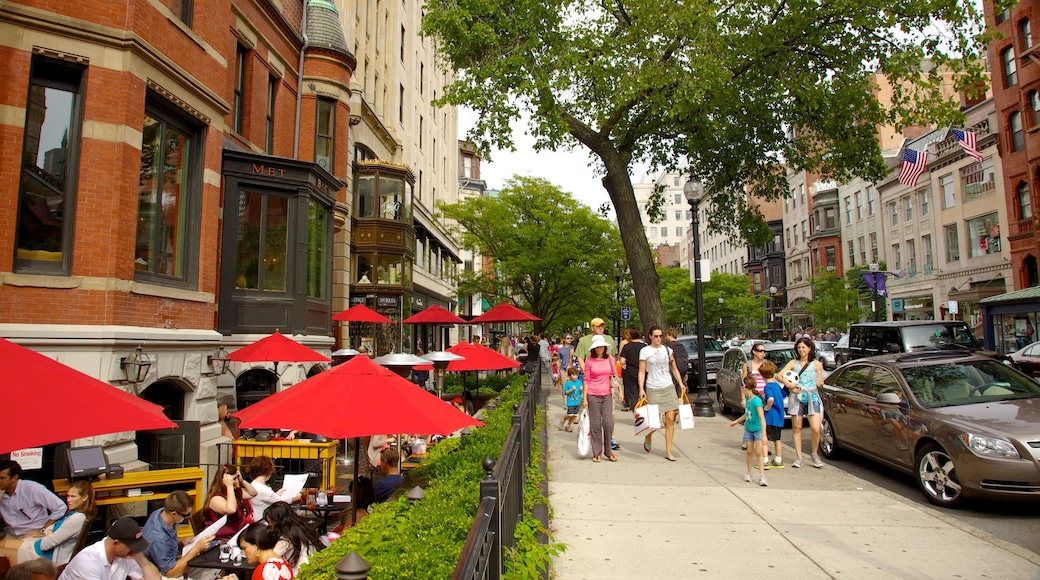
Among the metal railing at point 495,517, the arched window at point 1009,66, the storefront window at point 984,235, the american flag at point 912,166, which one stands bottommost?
the metal railing at point 495,517

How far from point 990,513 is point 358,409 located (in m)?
6.96

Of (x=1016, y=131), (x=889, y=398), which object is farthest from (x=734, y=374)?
(x=1016, y=131)

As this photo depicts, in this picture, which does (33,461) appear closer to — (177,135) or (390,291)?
(177,135)

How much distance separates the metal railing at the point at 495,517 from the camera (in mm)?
2502

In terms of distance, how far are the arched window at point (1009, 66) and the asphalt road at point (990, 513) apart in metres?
32.4

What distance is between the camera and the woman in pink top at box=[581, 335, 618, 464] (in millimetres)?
9354

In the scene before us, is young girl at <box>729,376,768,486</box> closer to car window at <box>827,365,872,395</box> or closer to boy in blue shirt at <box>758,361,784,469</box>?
boy in blue shirt at <box>758,361,784,469</box>

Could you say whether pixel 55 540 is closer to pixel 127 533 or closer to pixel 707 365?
pixel 127 533

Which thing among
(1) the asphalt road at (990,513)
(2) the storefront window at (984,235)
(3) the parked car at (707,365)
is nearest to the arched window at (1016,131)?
(2) the storefront window at (984,235)

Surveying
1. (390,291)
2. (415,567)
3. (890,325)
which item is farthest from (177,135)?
(890,325)

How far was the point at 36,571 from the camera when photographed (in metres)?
4.07

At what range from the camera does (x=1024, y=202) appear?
30953 mm

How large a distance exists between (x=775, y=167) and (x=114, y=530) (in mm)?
17962

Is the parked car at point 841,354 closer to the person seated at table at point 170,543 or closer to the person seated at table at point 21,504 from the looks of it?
the person seated at table at point 170,543
